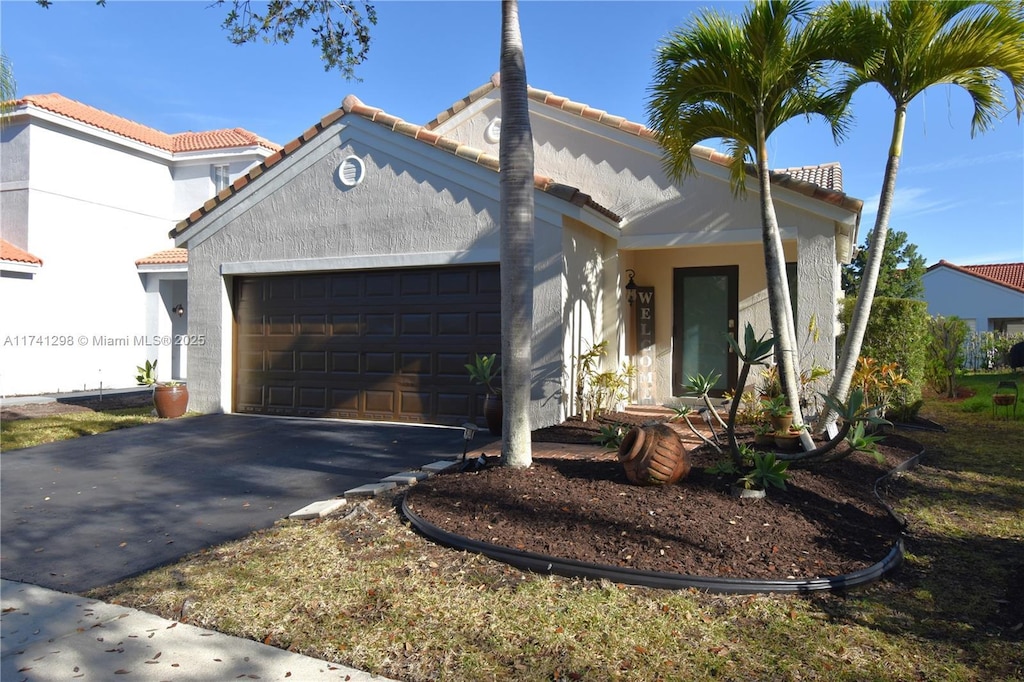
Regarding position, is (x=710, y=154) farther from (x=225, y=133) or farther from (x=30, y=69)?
(x=225, y=133)

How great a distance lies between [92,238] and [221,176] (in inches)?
172

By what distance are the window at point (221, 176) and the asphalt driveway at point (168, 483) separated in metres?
12.5

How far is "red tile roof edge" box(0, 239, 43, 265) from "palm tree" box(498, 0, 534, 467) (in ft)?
48.9

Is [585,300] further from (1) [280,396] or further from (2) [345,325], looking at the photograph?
(1) [280,396]

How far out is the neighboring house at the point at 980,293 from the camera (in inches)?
1350

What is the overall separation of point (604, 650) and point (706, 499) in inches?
85.7

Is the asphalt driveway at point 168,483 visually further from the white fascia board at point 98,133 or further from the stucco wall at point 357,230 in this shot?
the white fascia board at point 98,133

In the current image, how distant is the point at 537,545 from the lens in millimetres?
4629

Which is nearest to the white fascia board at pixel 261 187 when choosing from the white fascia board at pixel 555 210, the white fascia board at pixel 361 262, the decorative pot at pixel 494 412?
the white fascia board at pixel 361 262

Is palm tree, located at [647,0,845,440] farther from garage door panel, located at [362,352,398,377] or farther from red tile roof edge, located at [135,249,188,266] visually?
red tile roof edge, located at [135,249,188,266]

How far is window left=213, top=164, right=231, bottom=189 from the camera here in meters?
20.9

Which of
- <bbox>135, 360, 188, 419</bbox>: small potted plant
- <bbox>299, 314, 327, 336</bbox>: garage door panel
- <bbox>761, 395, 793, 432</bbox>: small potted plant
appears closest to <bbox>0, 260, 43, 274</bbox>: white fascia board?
<bbox>135, 360, 188, 419</bbox>: small potted plant

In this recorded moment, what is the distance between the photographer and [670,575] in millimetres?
4141

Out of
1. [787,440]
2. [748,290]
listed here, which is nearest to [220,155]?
[748,290]
